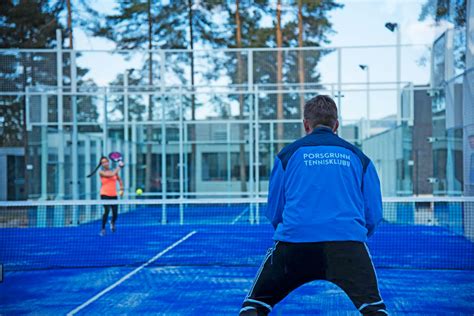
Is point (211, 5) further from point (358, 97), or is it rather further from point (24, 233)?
point (24, 233)

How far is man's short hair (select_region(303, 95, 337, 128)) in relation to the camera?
3879 mm

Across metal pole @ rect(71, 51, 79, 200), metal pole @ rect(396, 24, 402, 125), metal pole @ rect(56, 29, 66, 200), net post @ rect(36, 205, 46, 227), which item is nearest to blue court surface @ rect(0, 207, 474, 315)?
metal pole @ rect(71, 51, 79, 200)

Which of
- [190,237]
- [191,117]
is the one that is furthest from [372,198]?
[191,117]

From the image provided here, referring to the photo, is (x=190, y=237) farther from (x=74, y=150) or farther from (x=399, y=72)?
(x=399, y=72)

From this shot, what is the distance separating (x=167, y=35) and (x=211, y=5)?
7.16 ft

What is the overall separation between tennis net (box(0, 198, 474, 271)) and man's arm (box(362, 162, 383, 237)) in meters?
5.18

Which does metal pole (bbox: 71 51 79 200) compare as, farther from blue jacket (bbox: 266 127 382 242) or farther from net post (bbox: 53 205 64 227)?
blue jacket (bbox: 266 127 382 242)

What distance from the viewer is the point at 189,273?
9.22 metres

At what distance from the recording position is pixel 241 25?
28250mm

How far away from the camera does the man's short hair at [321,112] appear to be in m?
3.88

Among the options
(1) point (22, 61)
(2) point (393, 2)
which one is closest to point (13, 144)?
(1) point (22, 61)

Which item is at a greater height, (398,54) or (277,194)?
(398,54)

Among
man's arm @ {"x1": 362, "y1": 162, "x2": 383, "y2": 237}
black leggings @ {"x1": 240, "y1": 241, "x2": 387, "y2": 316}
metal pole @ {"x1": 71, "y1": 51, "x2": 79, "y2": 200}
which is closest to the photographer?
black leggings @ {"x1": 240, "y1": 241, "x2": 387, "y2": 316}

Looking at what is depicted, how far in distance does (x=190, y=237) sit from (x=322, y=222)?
1072cm
